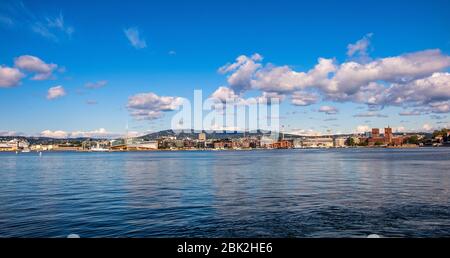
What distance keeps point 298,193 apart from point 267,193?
6.52 ft

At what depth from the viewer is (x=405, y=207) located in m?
20.1

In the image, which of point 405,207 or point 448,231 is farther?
point 405,207

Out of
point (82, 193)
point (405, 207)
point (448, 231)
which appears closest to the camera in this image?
point (448, 231)

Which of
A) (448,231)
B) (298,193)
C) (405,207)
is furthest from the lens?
(298,193)
